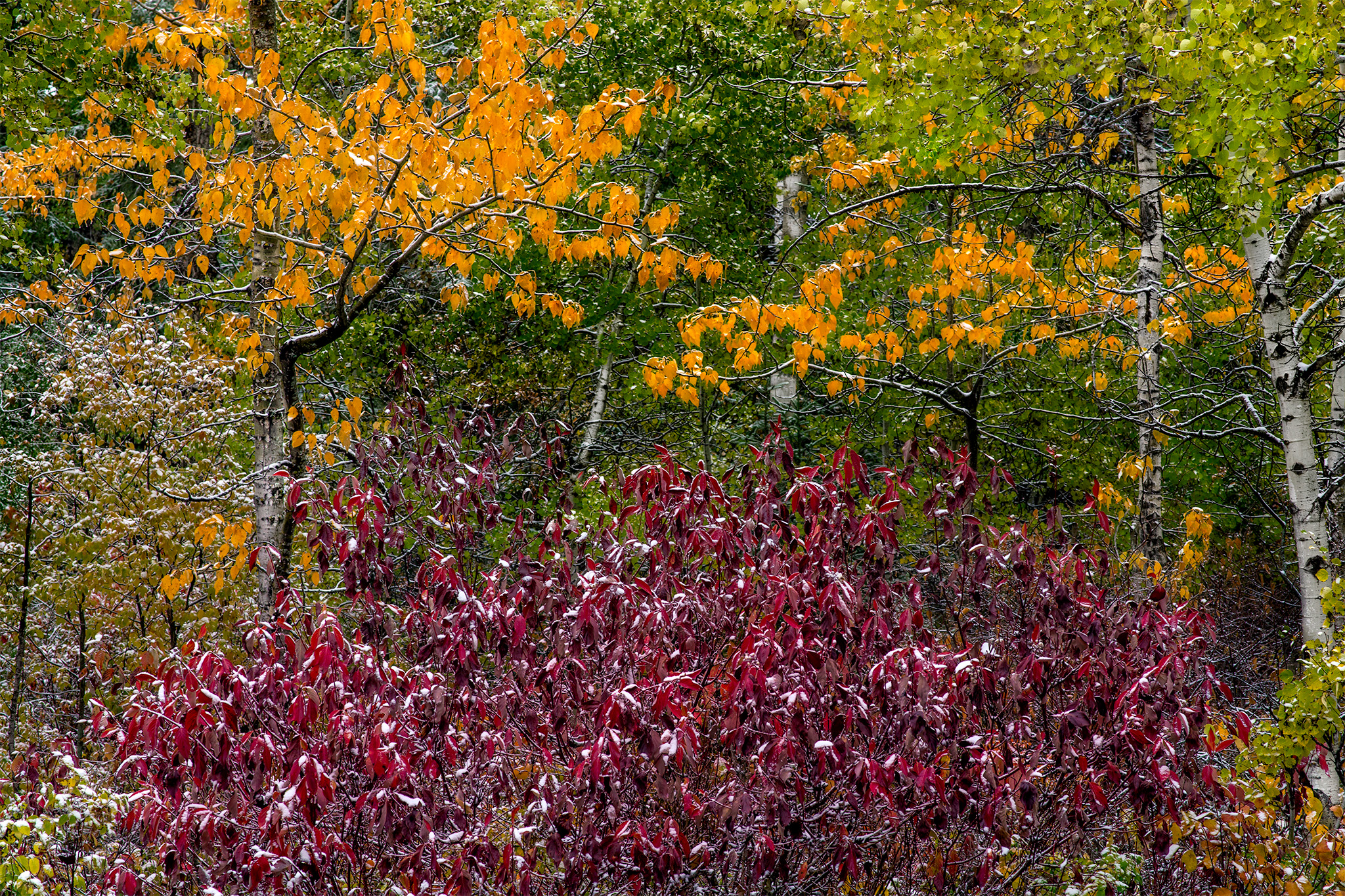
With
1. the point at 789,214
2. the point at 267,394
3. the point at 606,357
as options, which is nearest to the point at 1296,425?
the point at 267,394

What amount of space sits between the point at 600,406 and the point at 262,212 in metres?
5.70

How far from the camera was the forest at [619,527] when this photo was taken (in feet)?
11.9

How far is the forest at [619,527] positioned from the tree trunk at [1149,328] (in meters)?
0.04

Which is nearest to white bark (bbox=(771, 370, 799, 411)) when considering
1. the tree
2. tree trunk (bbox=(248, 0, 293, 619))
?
the tree

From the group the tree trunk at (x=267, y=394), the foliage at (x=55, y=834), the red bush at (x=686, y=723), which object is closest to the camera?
the red bush at (x=686, y=723)

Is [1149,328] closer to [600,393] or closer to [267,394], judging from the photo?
[600,393]

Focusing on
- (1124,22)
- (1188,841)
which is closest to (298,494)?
(1188,841)

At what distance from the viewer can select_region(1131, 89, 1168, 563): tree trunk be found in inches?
286

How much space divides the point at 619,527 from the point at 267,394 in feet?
7.99

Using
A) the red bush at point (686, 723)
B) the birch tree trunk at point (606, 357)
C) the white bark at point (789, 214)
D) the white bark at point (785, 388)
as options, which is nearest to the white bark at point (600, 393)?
the birch tree trunk at point (606, 357)

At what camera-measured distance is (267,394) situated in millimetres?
6199

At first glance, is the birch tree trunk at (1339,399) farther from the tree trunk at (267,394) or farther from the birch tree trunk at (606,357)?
the birch tree trunk at (606,357)

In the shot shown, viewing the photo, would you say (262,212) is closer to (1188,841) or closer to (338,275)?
(338,275)

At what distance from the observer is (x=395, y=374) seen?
5656 mm
